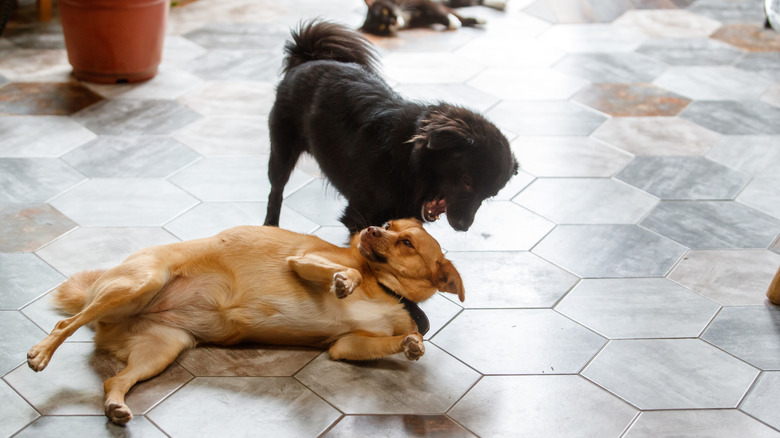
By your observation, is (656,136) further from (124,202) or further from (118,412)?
(118,412)

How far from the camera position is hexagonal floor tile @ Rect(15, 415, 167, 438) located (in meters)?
2.33

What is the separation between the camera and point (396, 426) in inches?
96.5

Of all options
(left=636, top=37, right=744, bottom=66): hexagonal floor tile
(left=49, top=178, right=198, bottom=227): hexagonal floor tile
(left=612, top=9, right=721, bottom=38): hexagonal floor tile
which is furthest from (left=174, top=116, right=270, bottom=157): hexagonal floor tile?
(left=612, top=9, right=721, bottom=38): hexagonal floor tile

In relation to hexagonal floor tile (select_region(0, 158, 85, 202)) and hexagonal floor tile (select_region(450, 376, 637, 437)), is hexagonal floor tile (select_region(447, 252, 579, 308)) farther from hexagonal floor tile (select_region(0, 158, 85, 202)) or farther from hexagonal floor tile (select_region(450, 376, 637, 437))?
hexagonal floor tile (select_region(0, 158, 85, 202))

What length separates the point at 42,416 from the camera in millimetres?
2391

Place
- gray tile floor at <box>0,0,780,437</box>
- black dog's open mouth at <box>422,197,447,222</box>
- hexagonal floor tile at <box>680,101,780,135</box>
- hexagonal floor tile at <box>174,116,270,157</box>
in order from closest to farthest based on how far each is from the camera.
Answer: gray tile floor at <box>0,0,780,437</box> → black dog's open mouth at <box>422,197,447,222</box> → hexagonal floor tile at <box>174,116,270,157</box> → hexagonal floor tile at <box>680,101,780,135</box>

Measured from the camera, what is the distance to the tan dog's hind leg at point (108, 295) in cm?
241

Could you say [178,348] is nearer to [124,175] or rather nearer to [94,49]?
[124,175]

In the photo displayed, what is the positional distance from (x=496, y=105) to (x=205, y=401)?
2662 mm

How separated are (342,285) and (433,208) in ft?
2.40

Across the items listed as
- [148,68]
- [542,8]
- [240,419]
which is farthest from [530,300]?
[542,8]

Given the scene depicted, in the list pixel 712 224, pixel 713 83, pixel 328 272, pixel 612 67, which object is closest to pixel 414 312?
pixel 328 272

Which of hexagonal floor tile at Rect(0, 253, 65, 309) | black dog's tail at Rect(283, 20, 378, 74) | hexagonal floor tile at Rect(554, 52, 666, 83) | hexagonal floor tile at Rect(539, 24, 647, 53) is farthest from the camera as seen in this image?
hexagonal floor tile at Rect(539, 24, 647, 53)

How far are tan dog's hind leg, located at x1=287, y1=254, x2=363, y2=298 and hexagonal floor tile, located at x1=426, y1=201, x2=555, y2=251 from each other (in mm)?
907
